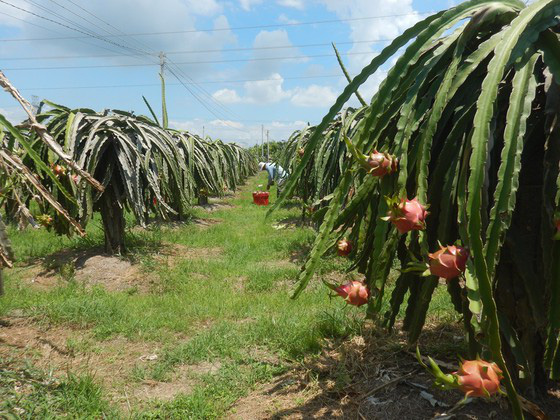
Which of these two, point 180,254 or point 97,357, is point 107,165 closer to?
point 180,254

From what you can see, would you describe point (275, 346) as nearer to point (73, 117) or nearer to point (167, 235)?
point (73, 117)

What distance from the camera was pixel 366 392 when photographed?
7.15 feet

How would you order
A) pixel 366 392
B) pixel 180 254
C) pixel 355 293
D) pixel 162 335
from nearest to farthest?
1. pixel 355 293
2. pixel 366 392
3. pixel 162 335
4. pixel 180 254

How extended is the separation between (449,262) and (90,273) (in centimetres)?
453

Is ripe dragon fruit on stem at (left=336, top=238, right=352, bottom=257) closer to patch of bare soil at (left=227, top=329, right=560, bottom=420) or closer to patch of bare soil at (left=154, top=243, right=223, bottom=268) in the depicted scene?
patch of bare soil at (left=227, top=329, right=560, bottom=420)

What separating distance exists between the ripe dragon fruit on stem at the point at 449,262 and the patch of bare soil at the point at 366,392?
94 centimetres

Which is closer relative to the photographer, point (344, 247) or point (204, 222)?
point (344, 247)

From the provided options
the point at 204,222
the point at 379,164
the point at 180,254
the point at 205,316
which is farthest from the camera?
the point at 204,222

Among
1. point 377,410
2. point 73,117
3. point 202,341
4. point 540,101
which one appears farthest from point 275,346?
point 73,117

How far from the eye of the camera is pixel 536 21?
1.42m

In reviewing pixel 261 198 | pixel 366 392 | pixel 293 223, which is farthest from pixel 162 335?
pixel 261 198

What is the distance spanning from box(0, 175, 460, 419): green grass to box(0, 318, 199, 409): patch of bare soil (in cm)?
8

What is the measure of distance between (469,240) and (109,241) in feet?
16.0

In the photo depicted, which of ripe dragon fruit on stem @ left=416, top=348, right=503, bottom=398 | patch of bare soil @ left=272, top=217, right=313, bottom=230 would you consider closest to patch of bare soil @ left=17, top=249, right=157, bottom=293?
patch of bare soil @ left=272, top=217, right=313, bottom=230
